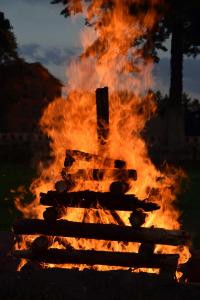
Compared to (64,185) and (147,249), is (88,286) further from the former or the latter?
(64,185)

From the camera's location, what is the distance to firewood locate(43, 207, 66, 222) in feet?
25.9

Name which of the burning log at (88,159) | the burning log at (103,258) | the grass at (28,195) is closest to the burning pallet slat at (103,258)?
the burning log at (103,258)

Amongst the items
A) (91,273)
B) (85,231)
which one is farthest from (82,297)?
(85,231)

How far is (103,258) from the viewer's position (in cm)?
775

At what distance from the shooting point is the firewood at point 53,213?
7891 mm

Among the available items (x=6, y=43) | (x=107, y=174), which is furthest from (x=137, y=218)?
(x=6, y=43)

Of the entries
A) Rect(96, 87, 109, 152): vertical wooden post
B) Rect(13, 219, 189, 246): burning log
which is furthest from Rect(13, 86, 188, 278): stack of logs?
Rect(96, 87, 109, 152): vertical wooden post

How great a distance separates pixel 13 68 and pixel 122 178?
32661 millimetres

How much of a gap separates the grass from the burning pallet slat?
3196mm

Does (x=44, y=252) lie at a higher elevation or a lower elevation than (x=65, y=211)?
lower

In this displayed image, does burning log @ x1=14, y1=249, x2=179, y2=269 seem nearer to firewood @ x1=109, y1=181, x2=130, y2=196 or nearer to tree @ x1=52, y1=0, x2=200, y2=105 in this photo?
firewood @ x1=109, y1=181, x2=130, y2=196

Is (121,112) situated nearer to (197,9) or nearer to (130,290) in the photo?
(130,290)

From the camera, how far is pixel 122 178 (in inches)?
317

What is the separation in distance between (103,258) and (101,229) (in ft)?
1.18
